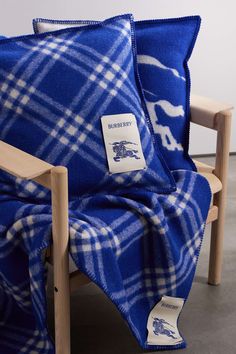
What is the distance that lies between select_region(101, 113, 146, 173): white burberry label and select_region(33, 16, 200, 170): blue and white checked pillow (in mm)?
124

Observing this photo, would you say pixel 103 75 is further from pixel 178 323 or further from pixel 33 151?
pixel 178 323

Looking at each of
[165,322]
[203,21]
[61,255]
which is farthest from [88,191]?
[203,21]

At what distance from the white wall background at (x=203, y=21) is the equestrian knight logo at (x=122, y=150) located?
3.00 feet

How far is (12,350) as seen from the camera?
1660 mm

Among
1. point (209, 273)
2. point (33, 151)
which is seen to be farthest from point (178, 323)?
point (33, 151)

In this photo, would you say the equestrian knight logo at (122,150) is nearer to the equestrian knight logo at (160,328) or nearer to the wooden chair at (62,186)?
the wooden chair at (62,186)

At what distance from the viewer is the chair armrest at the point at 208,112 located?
73.9 inches

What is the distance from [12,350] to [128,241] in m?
0.37

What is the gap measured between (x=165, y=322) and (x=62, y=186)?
49 centimetres

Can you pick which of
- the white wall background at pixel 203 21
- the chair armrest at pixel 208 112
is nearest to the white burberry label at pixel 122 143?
the chair armrest at pixel 208 112

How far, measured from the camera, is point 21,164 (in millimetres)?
1479

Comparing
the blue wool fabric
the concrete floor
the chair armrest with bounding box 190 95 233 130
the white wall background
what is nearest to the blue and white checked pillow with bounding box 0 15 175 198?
the blue wool fabric

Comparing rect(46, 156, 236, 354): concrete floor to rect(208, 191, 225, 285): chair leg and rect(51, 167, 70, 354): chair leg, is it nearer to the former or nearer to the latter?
rect(208, 191, 225, 285): chair leg

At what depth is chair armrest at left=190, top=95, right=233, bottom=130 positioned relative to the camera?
1876mm
